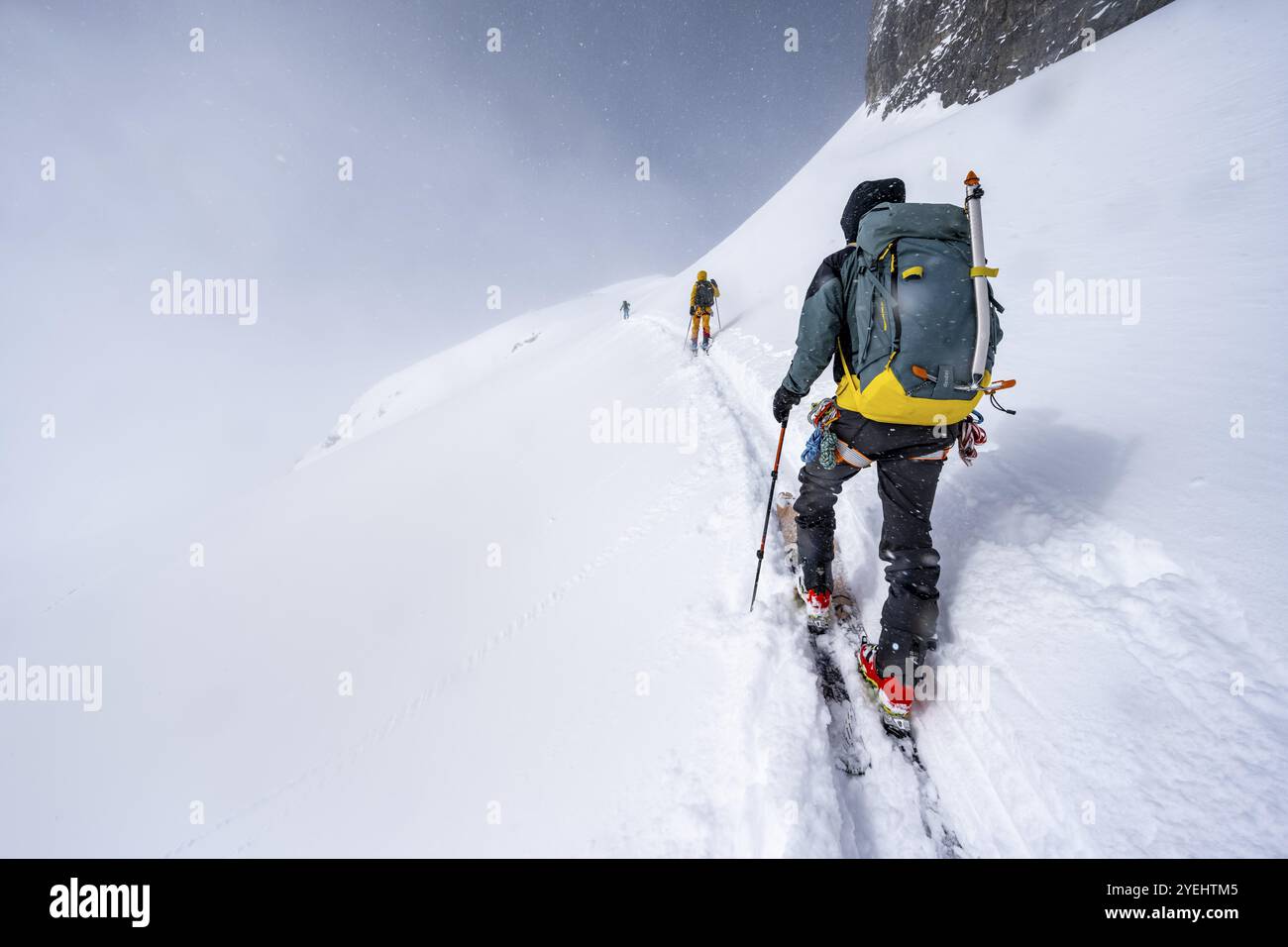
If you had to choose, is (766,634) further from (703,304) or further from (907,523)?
(703,304)

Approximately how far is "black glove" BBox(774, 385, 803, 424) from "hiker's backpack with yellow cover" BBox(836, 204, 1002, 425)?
60 cm

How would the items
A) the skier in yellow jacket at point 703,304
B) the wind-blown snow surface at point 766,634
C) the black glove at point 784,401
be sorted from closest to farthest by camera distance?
the wind-blown snow surface at point 766,634 → the black glove at point 784,401 → the skier in yellow jacket at point 703,304

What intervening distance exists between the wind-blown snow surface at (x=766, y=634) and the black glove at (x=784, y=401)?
1.25 meters

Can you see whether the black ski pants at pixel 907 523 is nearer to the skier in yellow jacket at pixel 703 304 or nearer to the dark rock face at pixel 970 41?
the skier in yellow jacket at pixel 703 304

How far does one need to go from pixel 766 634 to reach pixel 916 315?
6.32 ft

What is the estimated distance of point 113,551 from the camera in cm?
1655

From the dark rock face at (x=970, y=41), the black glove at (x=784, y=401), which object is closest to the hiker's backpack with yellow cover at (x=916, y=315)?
the black glove at (x=784, y=401)

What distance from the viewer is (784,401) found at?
2783 millimetres

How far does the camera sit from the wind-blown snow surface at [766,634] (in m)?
1.83

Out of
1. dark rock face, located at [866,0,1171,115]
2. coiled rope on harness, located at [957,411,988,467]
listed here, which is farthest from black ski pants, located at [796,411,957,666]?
dark rock face, located at [866,0,1171,115]
